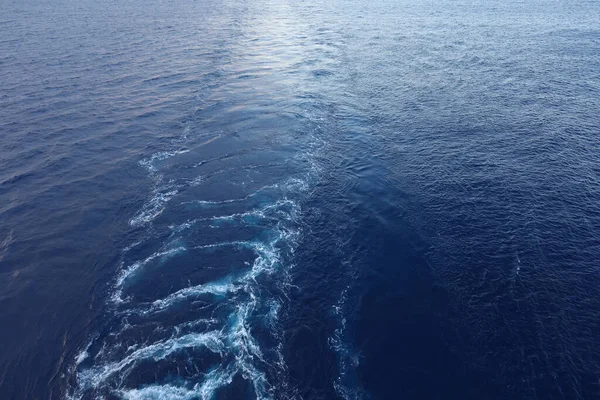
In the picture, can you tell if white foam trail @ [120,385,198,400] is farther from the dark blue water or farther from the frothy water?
the dark blue water

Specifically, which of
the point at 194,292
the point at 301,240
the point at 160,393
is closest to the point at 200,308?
the point at 194,292

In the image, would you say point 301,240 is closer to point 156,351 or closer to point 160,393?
point 156,351

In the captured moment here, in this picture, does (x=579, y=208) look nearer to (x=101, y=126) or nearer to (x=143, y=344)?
(x=143, y=344)

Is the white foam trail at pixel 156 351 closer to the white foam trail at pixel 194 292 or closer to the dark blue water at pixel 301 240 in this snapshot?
the dark blue water at pixel 301 240

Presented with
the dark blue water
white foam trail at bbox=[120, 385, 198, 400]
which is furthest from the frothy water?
the dark blue water

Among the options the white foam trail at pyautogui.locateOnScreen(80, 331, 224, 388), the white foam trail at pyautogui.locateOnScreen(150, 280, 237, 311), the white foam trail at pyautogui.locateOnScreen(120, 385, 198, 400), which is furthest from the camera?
the white foam trail at pyautogui.locateOnScreen(150, 280, 237, 311)

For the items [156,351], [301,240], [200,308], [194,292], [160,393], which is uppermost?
[301,240]

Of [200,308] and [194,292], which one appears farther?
[194,292]

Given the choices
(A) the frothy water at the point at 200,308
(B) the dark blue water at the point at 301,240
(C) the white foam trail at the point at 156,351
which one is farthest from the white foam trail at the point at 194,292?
(C) the white foam trail at the point at 156,351
